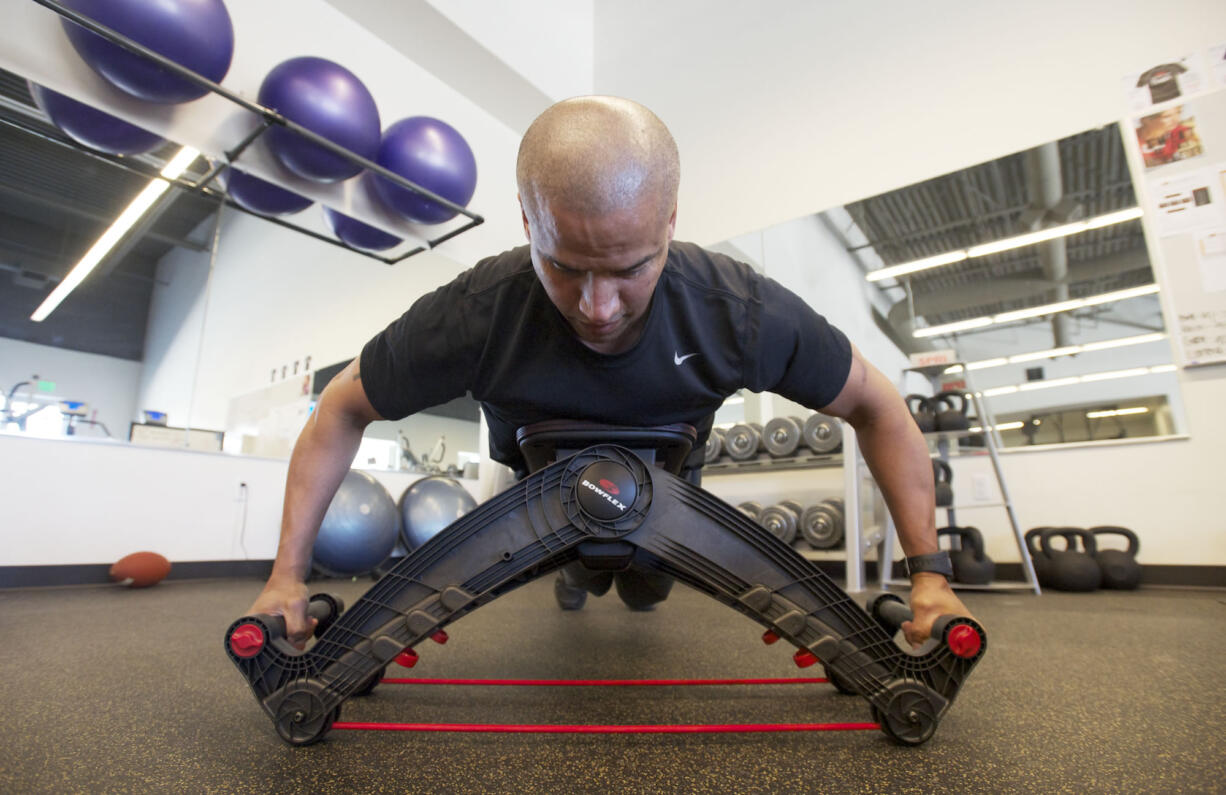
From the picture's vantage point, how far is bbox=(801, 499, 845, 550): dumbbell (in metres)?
2.92

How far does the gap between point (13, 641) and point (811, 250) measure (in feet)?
13.0

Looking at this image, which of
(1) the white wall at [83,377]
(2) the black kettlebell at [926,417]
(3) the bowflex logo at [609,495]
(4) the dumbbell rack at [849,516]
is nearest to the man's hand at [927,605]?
(3) the bowflex logo at [609,495]

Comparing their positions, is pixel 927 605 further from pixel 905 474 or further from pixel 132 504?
pixel 132 504

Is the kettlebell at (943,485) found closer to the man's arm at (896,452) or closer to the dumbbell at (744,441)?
the dumbbell at (744,441)

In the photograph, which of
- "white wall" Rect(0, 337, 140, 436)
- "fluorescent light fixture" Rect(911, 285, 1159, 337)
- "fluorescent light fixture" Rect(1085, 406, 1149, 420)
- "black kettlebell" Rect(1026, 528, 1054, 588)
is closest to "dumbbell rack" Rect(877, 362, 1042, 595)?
"black kettlebell" Rect(1026, 528, 1054, 588)

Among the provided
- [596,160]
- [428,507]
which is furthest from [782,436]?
[596,160]

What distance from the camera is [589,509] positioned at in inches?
29.0

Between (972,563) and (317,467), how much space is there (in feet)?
8.34

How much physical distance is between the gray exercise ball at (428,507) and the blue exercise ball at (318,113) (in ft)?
5.31

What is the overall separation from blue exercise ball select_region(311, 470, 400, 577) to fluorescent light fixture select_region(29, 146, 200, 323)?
1.69 meters

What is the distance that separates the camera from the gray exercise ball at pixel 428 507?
125 inches

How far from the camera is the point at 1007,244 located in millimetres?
3426

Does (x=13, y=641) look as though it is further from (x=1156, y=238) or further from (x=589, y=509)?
(x=1156, y=238)

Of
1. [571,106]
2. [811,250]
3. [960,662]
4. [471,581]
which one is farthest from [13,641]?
[811,250]
